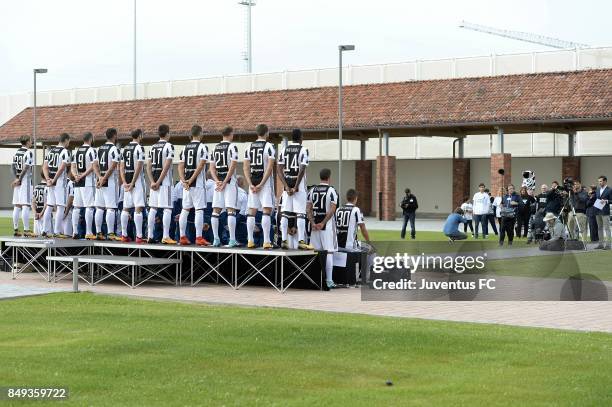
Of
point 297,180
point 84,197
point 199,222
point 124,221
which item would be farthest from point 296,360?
point 84,197

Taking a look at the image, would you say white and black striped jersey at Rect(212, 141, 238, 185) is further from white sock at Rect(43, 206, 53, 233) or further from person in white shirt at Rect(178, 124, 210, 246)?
white sock at Rect(43, 206, 53, 233)

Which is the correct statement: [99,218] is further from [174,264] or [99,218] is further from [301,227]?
[301,227]

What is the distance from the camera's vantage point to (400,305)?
15844 millimetres

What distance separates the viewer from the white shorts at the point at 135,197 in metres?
20.6

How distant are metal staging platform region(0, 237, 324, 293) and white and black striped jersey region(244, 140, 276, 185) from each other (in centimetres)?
126

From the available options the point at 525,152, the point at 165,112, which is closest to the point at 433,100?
the point at 525,152

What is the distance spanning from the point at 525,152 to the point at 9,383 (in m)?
49.1

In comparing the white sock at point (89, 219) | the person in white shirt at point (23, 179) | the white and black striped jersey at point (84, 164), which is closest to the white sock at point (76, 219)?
the white sock at point (89, 219)

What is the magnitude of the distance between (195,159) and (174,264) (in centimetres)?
202

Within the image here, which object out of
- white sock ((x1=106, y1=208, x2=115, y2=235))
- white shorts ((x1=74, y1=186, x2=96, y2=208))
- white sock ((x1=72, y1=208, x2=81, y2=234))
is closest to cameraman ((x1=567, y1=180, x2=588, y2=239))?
white sock ((x1=106, y1=208, x2=115, y2=235))

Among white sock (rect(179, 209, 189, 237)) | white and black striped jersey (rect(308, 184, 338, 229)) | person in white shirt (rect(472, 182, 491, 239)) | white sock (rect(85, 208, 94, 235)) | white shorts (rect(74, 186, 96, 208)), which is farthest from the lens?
person in white shirt (rect(472, 182, 491, 239))

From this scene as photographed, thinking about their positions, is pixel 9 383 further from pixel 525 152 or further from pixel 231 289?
pixel 525 152

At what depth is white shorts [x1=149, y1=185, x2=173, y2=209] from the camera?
2011 cm

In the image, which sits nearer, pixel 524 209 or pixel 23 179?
pixel 23 179
